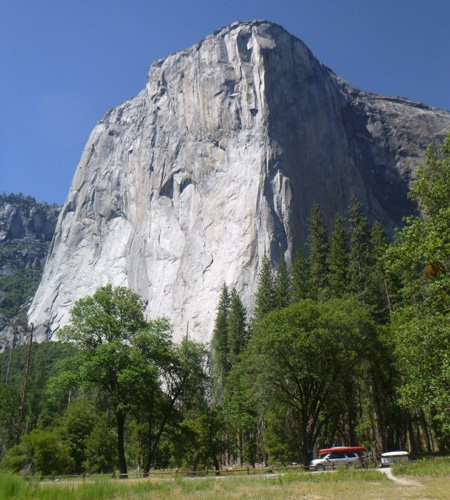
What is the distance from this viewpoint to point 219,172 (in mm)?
92625

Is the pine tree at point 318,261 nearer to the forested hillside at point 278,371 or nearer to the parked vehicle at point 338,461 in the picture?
the forested hillside at point 278,371

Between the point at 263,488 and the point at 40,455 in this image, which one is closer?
the point at 263,488

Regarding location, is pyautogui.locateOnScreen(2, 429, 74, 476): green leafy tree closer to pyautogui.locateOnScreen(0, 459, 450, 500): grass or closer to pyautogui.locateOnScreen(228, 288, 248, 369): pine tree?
pyautogui.locateOnScreen(0, 459, 450, 500): grass

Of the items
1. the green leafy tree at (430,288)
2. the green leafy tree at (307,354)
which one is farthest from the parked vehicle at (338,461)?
the green leafy tree at (430,288)

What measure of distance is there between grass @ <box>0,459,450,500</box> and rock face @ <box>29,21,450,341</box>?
5477 centimetres

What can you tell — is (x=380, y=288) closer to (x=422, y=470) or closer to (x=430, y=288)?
(x=422, y=470)

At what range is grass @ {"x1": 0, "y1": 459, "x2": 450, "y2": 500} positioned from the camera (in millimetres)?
11477

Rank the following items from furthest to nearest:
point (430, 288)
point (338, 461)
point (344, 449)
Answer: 1. point (344, 449)
2. point (338, 461)
3. point (430, 288)

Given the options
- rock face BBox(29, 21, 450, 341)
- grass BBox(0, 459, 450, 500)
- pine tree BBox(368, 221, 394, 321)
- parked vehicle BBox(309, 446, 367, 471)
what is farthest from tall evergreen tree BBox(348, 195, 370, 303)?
rock face BBox(29, 21, 450, 341)

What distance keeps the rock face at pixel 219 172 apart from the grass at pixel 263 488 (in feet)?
180

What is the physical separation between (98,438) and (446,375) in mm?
27823

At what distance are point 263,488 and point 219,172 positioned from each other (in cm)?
7984

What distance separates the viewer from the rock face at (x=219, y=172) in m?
83.9

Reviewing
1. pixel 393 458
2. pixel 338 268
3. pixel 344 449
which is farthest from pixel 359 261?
pixel 393 458
